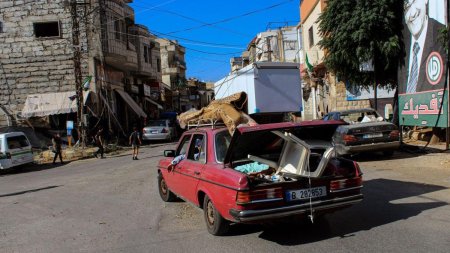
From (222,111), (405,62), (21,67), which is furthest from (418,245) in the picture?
(21,67)

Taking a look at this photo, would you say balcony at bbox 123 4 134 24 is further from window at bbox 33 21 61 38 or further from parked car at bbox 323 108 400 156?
parked car at bbox 323 108 400 156

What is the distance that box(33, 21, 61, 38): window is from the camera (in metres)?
28.8

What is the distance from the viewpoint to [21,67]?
28.7 metres

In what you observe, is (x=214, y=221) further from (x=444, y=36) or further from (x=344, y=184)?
(x=444, y=36)

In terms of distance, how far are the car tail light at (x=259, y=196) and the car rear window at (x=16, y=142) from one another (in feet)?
55.1

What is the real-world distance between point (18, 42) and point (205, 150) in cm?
2586

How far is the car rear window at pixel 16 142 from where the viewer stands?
1949cm

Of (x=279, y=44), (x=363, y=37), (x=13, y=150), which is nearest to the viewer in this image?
(x=363, y=37)

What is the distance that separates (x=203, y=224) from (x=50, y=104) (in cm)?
2294

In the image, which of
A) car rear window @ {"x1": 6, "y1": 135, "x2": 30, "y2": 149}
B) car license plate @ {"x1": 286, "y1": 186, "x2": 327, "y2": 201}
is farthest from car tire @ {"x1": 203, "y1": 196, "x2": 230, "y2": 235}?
car rear window @ {"x1": 6, "y1": 135, "x2": 30, "y2": 149}

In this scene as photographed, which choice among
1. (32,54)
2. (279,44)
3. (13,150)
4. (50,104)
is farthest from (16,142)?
(279,44)

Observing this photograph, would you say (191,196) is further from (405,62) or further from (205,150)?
(405,62)

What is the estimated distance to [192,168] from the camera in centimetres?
706

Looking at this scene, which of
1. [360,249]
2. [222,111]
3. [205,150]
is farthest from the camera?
[222,111]
